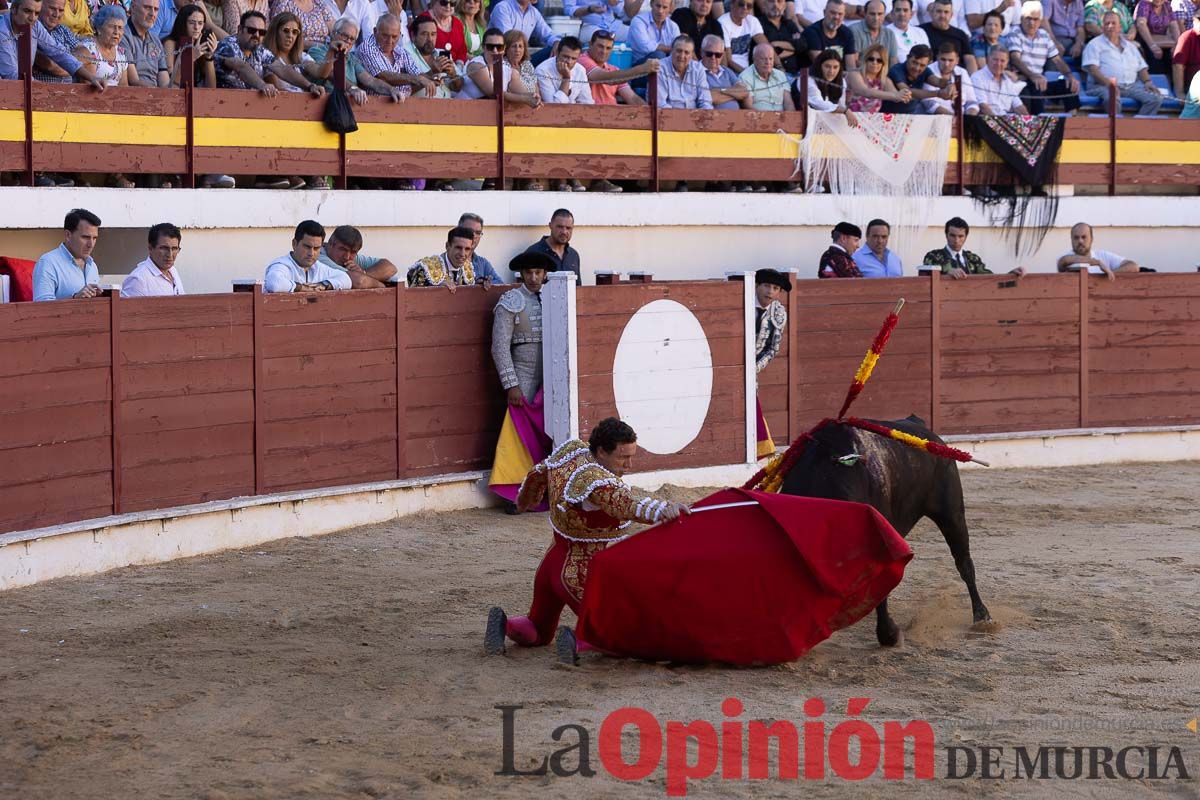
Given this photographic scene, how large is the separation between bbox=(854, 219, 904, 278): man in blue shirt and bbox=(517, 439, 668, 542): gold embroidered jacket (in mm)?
5842

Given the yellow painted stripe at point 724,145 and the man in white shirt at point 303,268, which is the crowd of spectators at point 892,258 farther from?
the man in white shirt at point 303,268

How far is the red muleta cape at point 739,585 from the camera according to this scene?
5.51m

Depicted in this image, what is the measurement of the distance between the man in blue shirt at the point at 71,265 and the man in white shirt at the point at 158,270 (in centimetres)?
24

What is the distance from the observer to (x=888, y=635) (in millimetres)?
5879

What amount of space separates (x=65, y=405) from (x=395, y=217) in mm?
3432

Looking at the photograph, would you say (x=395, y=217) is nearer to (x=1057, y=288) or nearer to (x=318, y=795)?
(x=1057, y=288)

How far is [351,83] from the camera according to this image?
1021 cm

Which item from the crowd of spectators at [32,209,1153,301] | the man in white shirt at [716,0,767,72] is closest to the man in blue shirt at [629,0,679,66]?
the man in white shirt at [716,0,767,72]

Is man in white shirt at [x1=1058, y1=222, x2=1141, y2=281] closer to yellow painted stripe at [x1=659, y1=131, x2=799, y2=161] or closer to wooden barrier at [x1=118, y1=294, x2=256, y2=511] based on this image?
yellow painted stripe at [x1=659, y1=131, x2=799, y2=161]

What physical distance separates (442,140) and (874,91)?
3.41 metres

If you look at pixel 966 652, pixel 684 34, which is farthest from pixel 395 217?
pixel 966 652

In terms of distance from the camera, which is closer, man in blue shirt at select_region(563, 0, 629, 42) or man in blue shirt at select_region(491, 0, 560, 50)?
man in blue shirt at select_region(491, 0, 560, 50)

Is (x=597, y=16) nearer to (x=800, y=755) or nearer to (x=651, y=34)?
(x=651, y=34)

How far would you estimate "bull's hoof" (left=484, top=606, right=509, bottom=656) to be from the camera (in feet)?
18.6
